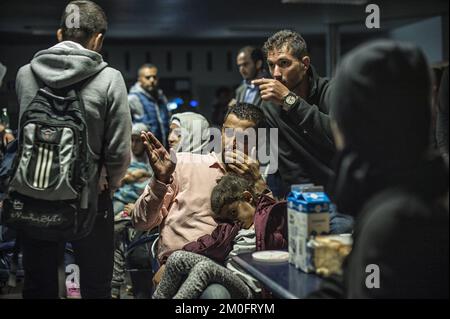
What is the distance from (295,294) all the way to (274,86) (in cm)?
92

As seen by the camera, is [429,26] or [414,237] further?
[429,26]

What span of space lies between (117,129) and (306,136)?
2.68ft

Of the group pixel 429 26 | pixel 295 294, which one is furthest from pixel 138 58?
pixel 295 294

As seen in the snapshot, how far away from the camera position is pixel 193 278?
199 centimetres

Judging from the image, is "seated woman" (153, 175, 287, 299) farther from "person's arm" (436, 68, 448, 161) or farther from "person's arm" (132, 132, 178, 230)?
"person's arm" (436, 68, 448, 161)

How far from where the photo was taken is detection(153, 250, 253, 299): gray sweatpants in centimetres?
198

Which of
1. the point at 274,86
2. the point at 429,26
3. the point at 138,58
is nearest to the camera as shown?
the point at 274,86

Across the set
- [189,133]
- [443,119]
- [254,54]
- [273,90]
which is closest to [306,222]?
[443,119]

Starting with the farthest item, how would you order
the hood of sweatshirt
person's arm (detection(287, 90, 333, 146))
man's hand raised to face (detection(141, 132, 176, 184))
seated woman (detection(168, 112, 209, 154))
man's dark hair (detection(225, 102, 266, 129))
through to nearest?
seated woman (detection(168, 112, 209, 154)) < man's dark hair (detection(225, 102, 266, 129)) < person's arm (detection(287, 90, 333, 146)) < man's hand raised to face (detection(141, 132, 176, 184)) < the hood of sweatshirt

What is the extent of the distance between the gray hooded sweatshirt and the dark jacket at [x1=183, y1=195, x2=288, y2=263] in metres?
0.53

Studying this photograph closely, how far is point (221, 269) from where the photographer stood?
2.03 m

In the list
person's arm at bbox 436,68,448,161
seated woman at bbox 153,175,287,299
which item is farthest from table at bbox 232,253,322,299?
person's arm at bbox 436,68,448,161

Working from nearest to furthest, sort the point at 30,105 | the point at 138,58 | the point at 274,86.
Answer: the point at 30,105 → the point at 274,86 → the point at 138,58
